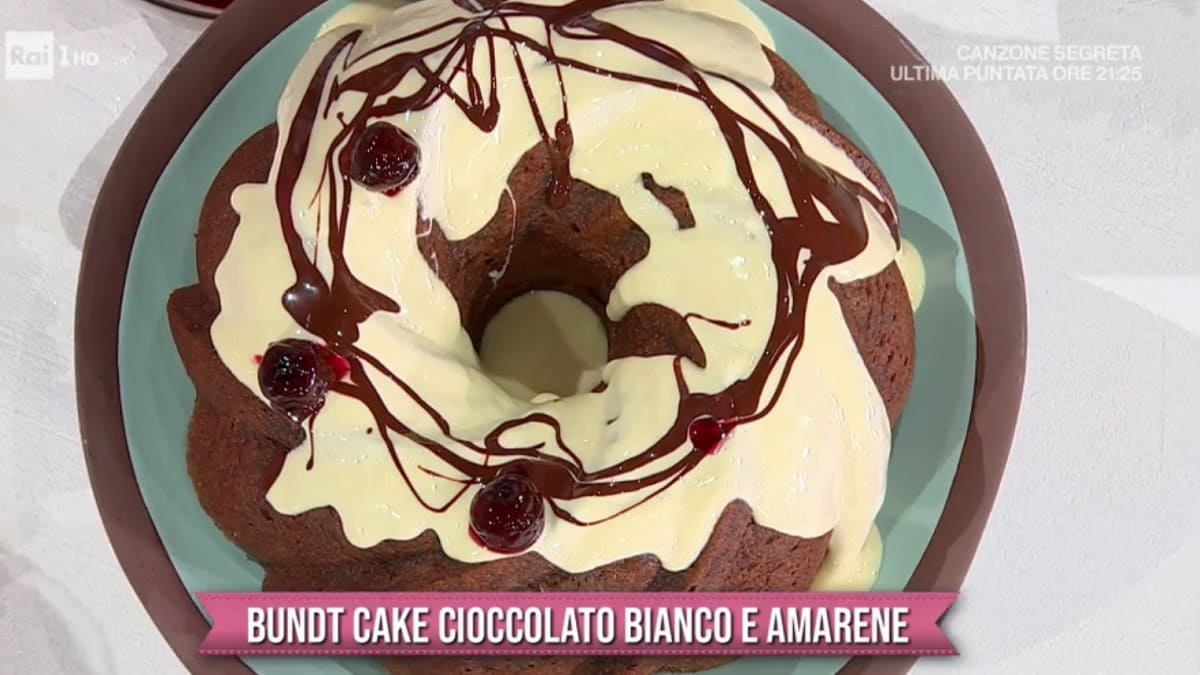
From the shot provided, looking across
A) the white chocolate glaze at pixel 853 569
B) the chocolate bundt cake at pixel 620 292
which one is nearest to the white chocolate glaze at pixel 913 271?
the chocolate bundt cake at pixel 620 292

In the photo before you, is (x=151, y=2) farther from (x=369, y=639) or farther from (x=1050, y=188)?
(x=1050, y=188)

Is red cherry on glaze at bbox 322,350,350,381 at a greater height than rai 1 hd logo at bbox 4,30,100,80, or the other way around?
rai 1 hd logo at bbox 4,30,100,80

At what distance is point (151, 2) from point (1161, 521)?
1.56 metres

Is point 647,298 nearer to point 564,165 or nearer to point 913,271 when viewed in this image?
point 564,165

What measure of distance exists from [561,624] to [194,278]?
0.63 m

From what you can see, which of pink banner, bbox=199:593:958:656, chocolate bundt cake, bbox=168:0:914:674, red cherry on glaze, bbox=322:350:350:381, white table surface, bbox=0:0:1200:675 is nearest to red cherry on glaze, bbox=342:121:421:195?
chocolate bundt cake, bbox=168:0:914:674

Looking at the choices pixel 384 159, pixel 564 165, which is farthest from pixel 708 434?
pixel 384 159

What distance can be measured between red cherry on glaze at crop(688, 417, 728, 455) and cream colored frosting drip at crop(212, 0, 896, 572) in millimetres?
11

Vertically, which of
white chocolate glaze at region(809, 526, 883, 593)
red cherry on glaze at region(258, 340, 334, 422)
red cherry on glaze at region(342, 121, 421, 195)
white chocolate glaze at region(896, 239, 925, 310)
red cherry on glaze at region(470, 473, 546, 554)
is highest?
white chocolate glaze at region(896, 239, 925, 310)

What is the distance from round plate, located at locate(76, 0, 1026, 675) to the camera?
1.24 meters

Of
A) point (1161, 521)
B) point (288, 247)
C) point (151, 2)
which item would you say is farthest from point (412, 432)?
point (1161, 521)

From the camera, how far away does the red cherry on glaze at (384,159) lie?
1012 mm

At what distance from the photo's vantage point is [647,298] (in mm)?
1112

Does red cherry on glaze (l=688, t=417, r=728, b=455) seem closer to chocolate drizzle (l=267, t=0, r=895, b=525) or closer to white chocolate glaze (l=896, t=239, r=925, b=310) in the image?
chocolate drizzle (l=267, t=0, r=895, b=525)
